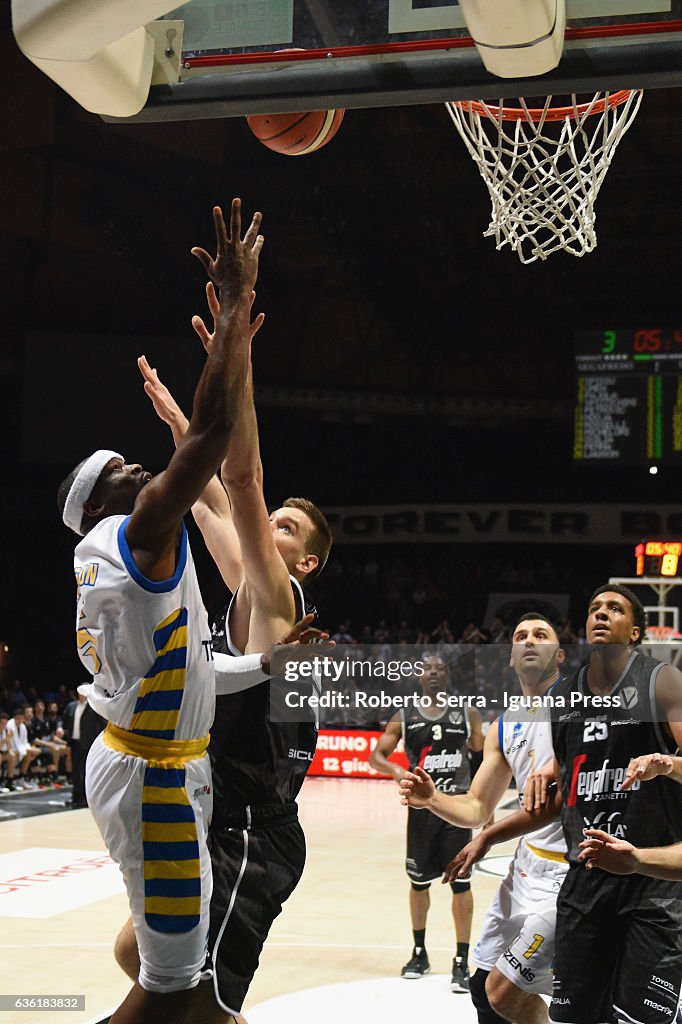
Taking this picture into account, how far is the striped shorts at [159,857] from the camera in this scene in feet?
7.98

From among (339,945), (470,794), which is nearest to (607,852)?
(470,794)

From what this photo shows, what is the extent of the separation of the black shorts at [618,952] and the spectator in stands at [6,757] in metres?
10.8

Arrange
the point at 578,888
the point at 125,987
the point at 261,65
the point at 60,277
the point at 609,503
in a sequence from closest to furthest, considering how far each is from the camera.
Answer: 1. the point at 261,65
2. the point at 578,888
3. the point at 125,987
4. the point at 60,277
5. the point at 609,503

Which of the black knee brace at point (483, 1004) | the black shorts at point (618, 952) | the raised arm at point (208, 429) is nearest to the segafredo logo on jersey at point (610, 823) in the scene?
the black shorts at point (618, 952)

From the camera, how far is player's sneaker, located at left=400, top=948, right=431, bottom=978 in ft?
18.7

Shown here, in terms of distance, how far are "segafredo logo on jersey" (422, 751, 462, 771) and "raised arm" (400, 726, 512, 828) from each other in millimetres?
2571

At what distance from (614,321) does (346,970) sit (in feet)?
40.3

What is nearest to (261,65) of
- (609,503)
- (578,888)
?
(578,888)

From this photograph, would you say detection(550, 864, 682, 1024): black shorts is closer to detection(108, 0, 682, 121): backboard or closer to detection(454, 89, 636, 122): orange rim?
detection(108, 0, 682, 121): backboard

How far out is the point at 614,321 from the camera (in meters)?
16.3

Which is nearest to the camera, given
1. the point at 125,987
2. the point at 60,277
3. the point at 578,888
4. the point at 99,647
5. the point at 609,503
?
the point at 99,647

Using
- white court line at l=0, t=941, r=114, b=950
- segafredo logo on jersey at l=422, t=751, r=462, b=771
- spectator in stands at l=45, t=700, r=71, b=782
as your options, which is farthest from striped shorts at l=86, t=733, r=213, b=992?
spectator in stands at l=45, t=700, r=71, b=782

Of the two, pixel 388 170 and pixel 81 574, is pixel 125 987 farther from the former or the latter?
pixel 388 170

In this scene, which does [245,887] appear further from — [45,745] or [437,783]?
[45,745]
